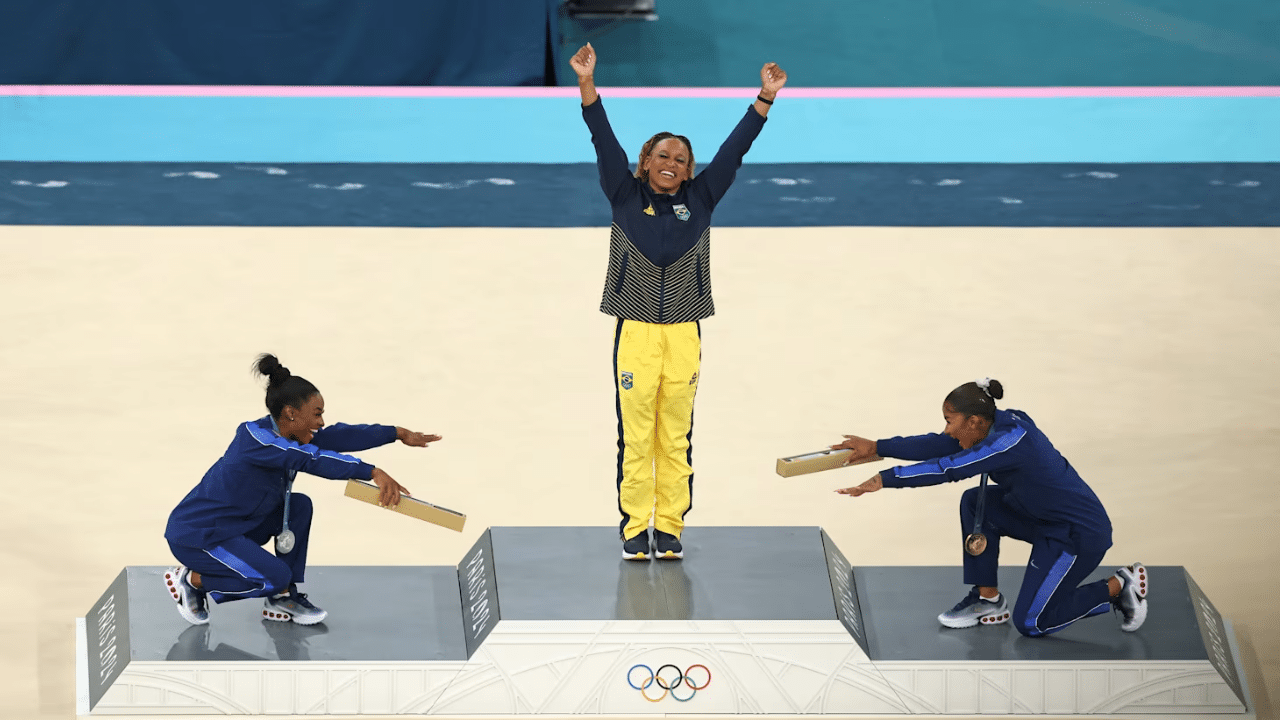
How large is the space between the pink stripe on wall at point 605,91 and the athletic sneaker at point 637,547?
16.9 ft

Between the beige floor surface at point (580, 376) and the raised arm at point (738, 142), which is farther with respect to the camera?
the beige floor surface at point (580, 376)

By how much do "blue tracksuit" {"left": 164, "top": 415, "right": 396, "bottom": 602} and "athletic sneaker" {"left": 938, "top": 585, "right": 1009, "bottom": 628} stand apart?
1834mm

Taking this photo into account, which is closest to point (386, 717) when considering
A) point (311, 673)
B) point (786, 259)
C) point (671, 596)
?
point (311, 673)

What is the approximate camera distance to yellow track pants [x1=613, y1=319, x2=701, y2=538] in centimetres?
476

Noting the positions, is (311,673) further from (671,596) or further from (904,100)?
(904,100)

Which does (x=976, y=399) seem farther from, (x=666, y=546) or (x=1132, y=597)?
(x=666, y=546)

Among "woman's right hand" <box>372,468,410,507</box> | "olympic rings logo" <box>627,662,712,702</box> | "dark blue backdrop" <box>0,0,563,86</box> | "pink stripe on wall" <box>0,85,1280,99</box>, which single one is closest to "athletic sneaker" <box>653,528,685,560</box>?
"olympic rings logo" <box>627,662,712,702</box>

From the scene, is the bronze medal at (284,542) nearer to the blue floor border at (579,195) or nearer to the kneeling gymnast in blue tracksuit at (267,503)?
the kneeling gymnast in blue tracksuit at (267,503)

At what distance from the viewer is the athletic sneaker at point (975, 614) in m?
4.78

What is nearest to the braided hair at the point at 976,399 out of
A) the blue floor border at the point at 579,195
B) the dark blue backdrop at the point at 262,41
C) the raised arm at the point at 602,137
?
the raised arm at the point at 602,137

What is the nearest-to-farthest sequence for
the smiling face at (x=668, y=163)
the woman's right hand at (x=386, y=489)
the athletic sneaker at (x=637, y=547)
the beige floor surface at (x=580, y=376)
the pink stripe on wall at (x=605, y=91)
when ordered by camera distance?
the woman's right hand at (x=386, y=489), the smiling face at (x=668, y=163), the athletic sneaker at (x=637, y=547), the beige floor surface at (x=580, y=376), the pink stripe on wall at (x=605, y=91)

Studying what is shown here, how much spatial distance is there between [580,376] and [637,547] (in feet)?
8.65

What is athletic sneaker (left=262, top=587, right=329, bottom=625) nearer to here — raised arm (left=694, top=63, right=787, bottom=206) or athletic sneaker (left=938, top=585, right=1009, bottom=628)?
Answer: raised arm (left=694, top=63, right=787, bottom=206)

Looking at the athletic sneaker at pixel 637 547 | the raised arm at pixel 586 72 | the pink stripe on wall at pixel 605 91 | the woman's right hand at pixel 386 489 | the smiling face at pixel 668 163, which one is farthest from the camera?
the pink stripe on wall at pixel 605 91
